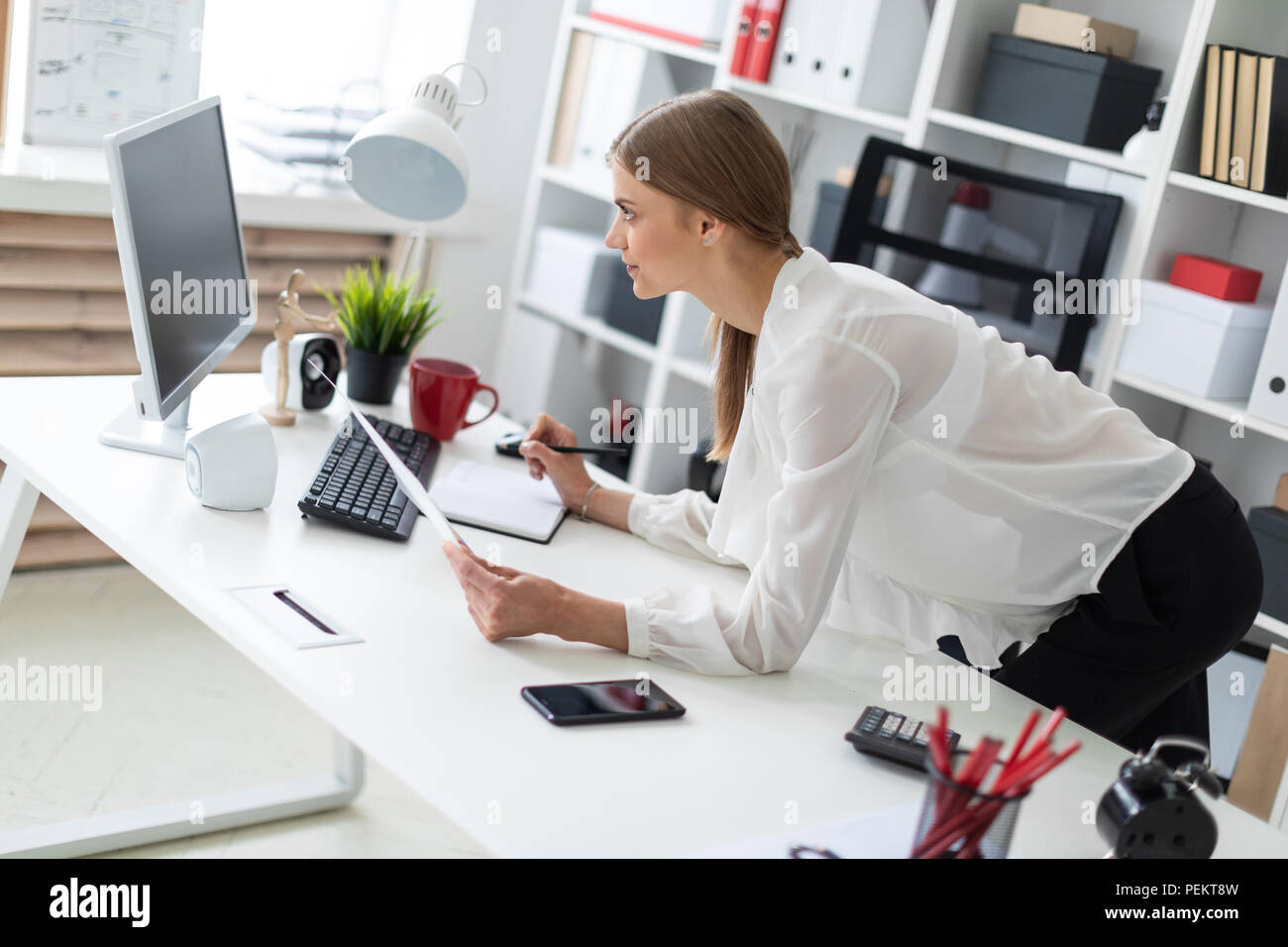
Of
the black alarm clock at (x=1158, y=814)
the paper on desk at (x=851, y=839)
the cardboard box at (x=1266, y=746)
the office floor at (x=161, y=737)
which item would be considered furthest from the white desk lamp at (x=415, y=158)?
the cardboard box at (x=1266, y=746)

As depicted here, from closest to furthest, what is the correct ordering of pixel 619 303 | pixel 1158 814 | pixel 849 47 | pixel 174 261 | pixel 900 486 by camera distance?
pixel 1158 814
pixel 900 486
pixel 174 261
pixel 849 47
pixel 619 303

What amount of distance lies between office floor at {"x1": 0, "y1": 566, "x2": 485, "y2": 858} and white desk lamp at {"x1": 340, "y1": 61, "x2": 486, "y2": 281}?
107 centimetres

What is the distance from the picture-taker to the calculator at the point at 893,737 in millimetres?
1285

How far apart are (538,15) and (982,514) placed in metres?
2.50

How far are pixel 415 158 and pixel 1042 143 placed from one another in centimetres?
145

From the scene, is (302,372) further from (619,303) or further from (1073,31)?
(1073,31)

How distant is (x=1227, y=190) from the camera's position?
98.8 inches

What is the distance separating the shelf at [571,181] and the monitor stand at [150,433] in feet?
5.84

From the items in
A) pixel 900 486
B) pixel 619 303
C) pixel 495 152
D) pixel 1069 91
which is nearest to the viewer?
pixel 900 486

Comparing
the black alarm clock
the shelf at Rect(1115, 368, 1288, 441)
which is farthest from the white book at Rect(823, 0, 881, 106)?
the black alarm clock

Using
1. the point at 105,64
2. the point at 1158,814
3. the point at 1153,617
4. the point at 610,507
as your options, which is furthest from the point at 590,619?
the point at 105,64

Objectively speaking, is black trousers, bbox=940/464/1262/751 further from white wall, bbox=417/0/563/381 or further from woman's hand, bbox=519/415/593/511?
white wall, bbox=417/0/563/381

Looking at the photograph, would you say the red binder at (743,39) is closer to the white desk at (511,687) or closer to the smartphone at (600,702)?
the white desk at (511,687)
